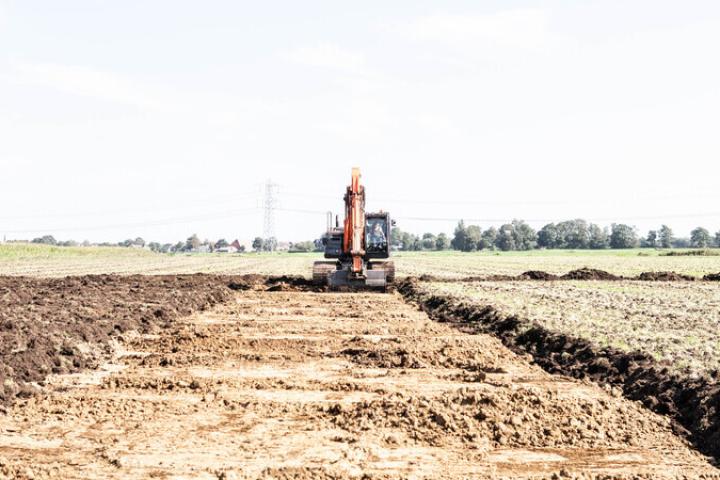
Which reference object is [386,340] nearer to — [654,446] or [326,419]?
[326,419]

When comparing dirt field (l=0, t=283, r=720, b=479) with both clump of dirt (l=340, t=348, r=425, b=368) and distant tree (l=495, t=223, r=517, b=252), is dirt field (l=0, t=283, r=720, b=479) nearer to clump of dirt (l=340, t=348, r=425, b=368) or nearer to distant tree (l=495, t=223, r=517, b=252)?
clump of dirt (l=340, t=348, r=425, b=368)

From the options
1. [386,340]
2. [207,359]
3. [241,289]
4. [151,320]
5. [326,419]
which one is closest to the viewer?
[326,419]

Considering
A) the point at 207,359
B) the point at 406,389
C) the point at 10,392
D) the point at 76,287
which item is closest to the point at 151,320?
the point at 207,359

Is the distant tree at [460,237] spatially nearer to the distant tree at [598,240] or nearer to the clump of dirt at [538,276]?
the distant tree at [598,240]

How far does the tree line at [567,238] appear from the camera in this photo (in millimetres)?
132250

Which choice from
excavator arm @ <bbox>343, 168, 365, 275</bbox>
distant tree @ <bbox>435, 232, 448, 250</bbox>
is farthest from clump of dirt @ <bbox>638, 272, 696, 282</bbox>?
distant tree @ <bbox>435, 232, 448, 250</bbox>

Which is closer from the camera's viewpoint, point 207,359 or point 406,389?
point 406,389

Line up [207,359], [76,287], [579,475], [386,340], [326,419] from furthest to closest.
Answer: [76,287], [386,340], [207,359], [326,419], [579,475]

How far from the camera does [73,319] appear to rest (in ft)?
52.6

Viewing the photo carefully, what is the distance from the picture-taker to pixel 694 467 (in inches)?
281

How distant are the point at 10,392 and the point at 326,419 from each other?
13.6 feet

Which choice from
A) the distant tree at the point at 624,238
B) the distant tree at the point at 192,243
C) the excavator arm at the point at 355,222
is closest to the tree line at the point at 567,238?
the distant tree at the point at 624,238

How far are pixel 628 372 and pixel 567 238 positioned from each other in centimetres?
12745

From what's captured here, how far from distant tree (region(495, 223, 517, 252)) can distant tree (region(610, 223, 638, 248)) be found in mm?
16842
